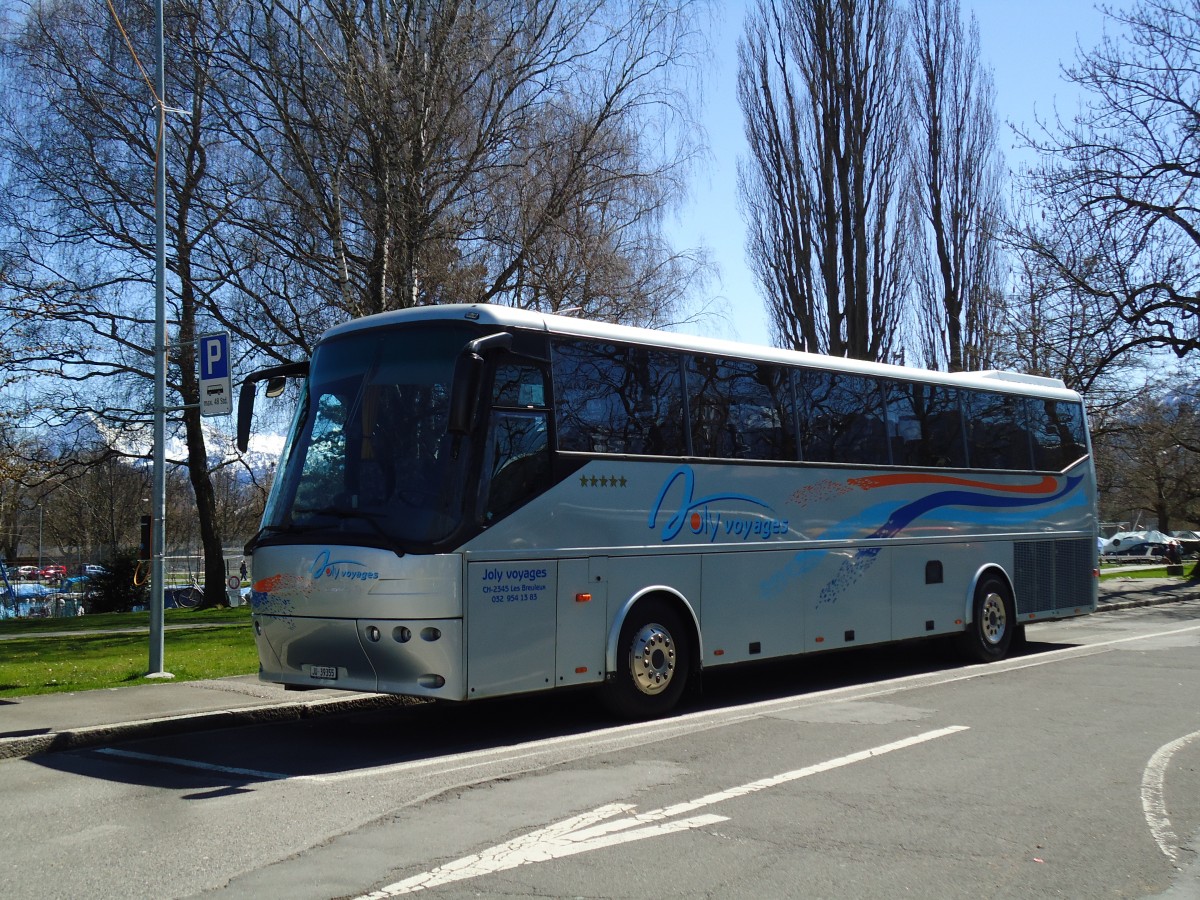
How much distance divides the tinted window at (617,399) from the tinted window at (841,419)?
7.34 ft

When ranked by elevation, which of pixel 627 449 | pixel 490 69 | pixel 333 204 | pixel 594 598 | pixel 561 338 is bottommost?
pixel 594 598

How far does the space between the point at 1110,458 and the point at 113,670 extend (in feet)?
114

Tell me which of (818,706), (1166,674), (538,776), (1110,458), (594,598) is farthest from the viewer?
(1110,458)

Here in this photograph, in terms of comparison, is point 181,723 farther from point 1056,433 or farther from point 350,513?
point 1056,433

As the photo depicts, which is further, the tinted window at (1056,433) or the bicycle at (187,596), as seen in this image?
the bicycle at (187,596)

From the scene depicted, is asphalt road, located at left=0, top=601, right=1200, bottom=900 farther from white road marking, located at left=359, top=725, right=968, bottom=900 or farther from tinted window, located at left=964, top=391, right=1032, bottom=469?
tinted window, located at left=964, top=391, right=1032, bottom=469

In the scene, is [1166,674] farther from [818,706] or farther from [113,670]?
[113,670]

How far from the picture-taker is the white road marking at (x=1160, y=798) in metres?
6.05

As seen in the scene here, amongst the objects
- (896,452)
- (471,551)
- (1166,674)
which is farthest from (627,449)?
(1166,674)

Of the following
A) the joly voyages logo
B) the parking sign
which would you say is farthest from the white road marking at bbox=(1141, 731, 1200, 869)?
the parking sign

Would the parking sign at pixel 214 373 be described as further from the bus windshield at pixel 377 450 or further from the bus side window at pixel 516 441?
the bus side window at pixel 516 441

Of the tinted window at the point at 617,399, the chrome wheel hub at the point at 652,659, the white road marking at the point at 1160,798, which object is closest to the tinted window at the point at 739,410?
the tinted window at the point at 617,399

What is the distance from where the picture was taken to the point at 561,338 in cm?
1028

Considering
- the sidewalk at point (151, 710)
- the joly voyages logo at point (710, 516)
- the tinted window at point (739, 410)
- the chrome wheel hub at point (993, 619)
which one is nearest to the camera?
the sidewalk at point (151, 710)
